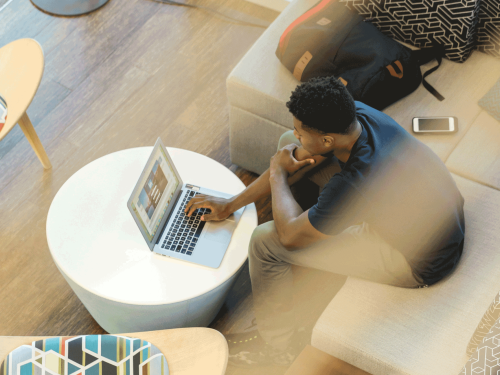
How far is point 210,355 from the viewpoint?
1.33m

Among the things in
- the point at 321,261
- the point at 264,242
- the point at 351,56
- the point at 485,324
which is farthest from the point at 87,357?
the point at 351,56

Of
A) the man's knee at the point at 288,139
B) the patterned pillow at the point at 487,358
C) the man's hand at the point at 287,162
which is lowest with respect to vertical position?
the patterned pillow at the point at 487,358

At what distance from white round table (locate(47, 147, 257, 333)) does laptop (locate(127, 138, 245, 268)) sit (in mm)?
30

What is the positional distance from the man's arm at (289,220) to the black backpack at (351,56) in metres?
0.55

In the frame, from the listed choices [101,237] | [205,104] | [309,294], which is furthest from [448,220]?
[205,104]

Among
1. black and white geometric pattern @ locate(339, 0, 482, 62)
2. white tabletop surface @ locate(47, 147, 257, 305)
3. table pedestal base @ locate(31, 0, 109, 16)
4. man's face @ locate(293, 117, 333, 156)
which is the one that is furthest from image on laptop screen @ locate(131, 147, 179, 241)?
table pedestal base @ locate(31, 0, 109, 16)

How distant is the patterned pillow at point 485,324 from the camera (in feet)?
4.42

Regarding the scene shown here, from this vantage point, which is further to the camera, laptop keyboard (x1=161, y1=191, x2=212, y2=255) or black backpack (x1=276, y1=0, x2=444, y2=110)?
black backpack (x1=276, y1=0, x2=444, y2=110)

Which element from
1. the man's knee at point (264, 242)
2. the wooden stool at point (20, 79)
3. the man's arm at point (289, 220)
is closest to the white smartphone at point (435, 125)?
the man's arm at point (289, 220)

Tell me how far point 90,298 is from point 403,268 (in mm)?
988

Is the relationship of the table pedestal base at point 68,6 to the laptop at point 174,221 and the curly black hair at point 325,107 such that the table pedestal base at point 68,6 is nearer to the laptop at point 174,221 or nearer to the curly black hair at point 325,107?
the laptop at point 174,221

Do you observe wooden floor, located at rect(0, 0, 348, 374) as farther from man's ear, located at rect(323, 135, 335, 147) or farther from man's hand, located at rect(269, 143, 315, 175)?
man's ear, located at rect(323, 135, 335, 147)

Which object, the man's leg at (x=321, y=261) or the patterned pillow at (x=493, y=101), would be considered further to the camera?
the patterned pillow at (x=493, y=101)

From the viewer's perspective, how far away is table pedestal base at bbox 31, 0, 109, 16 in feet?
9.59
